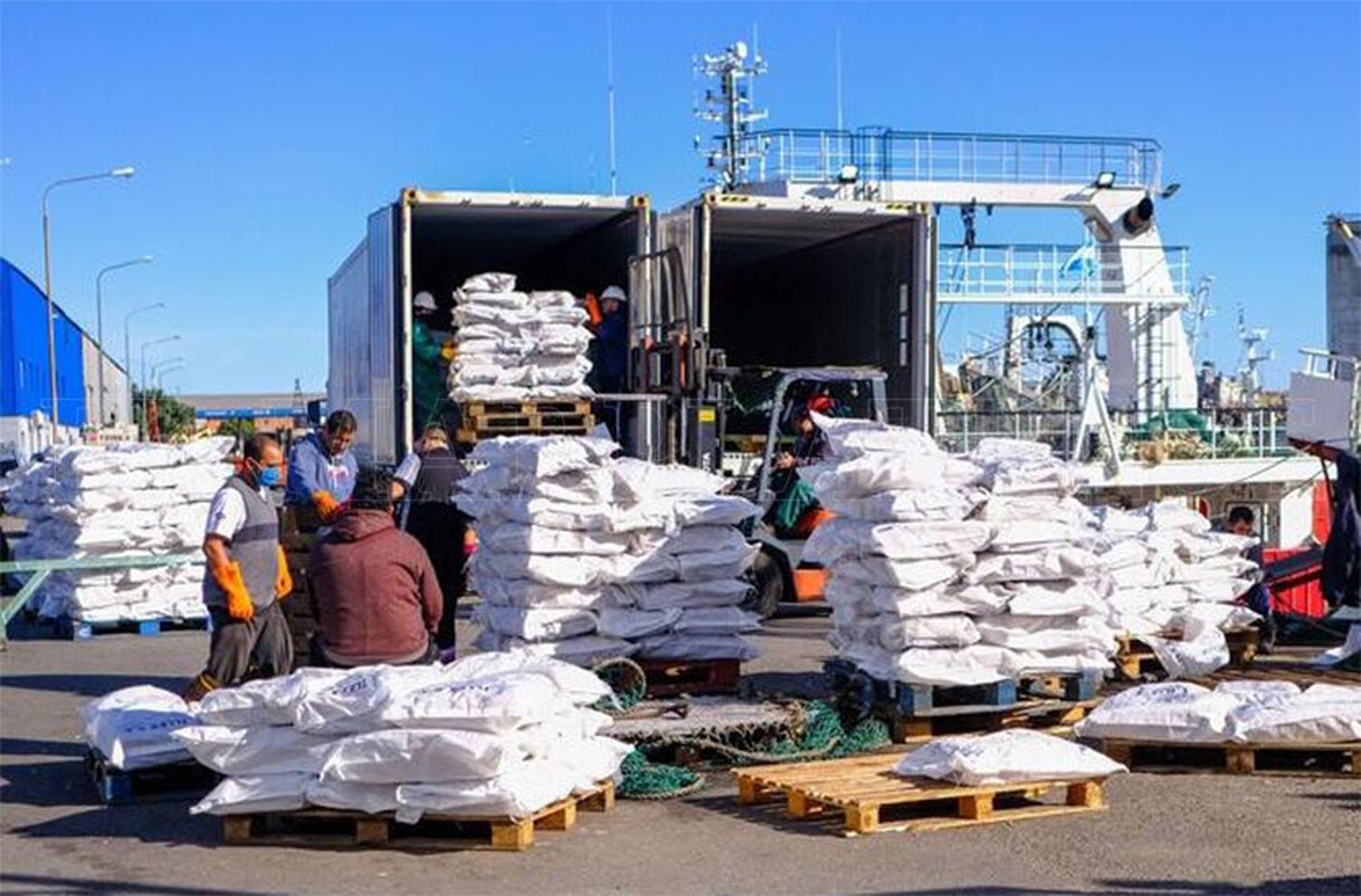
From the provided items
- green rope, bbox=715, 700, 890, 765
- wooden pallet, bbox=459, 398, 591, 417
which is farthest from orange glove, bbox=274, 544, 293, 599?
wooden pallet, bbox=459, 398, 591, 417

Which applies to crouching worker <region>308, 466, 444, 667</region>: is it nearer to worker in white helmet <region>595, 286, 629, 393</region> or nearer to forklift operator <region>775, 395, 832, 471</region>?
forklift operator <region>775, 395, 832, 471</region>

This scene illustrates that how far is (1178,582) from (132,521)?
921cm

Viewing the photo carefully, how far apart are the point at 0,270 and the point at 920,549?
163 ft

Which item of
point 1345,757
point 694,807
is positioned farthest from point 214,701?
point 1345,757

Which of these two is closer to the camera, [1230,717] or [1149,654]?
[1230,717]

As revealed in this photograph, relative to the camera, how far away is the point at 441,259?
17.3 metres

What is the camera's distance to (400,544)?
8203 millimetres

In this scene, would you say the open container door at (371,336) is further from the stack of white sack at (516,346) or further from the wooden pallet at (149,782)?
the wooden pallet at (149,782)

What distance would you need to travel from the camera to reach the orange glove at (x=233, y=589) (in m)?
8.98

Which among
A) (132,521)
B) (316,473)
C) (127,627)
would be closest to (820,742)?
(316,473)

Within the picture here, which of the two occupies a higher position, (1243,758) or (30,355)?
(30,355)

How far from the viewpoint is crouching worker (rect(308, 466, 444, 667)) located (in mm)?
8094

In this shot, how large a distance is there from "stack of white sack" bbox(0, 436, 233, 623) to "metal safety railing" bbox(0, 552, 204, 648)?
19 cm

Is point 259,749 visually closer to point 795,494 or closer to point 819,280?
point 795,494
